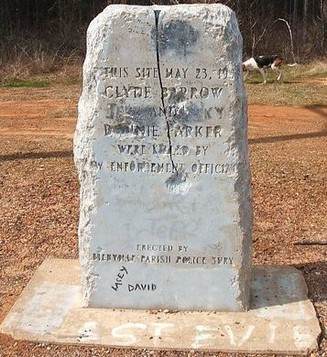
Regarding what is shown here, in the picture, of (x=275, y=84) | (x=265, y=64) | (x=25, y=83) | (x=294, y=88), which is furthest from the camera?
(x=265, y=64)

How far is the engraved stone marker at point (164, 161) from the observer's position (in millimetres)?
4219

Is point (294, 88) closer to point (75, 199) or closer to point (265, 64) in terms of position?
point (265, 64)

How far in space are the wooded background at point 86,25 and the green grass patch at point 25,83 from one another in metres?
1.84

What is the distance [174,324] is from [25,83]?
12228mm

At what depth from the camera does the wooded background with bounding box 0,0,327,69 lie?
19434 millimetres

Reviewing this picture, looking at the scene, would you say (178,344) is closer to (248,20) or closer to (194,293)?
(194,293)

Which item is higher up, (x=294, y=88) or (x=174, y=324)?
(x=174, y=324)

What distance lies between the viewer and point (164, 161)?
4406 mm

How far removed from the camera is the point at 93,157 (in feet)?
14.5

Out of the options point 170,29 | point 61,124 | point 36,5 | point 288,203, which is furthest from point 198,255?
point 36,5

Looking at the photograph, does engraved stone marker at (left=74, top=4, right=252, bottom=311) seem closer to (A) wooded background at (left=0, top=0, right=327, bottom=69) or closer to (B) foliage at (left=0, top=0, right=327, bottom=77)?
(B) foliage at (left=0, top=0, right=327, bottom=77)

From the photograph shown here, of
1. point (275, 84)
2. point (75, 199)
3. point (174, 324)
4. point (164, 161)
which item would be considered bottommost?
point (275, 84)

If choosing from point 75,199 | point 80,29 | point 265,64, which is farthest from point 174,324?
point 80,29

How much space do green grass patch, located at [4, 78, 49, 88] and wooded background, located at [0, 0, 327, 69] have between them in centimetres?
184
